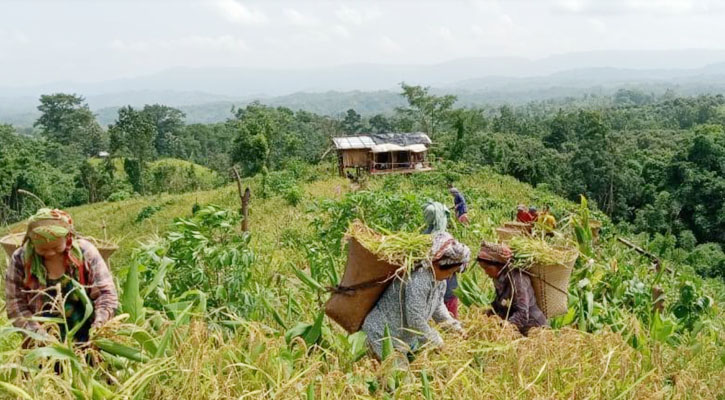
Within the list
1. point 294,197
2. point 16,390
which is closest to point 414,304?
point 16,390

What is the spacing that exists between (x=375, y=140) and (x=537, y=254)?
24183mm

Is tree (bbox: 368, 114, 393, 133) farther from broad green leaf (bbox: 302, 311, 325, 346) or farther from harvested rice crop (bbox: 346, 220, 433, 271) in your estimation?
broad green leaf (bbox: 302, 311, 325, 346)

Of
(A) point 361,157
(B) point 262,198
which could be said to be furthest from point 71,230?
(A) point 361,157

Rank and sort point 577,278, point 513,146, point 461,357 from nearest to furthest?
point 461,357 → point 577,278 → point 513,146

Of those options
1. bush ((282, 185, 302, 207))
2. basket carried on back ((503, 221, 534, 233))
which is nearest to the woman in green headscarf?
basket carried on back ((503, 221, 534, 233))

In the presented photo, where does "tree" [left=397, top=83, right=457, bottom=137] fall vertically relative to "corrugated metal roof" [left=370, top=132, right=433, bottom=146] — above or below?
above

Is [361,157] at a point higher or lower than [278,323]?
lower

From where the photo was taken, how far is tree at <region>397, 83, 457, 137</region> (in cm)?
3788

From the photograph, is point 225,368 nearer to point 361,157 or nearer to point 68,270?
point 68,270

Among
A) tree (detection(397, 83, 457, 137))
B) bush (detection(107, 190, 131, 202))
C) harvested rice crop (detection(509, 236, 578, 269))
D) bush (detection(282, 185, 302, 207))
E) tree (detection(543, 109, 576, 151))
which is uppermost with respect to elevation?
harvested rice crop (detection(509, 236, 578, 269))

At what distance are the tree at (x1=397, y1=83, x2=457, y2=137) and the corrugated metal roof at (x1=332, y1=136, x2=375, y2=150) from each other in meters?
12.1

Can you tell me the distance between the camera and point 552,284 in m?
Result: 3.20

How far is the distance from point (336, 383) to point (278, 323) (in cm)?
97

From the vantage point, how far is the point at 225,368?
198 centimetres
